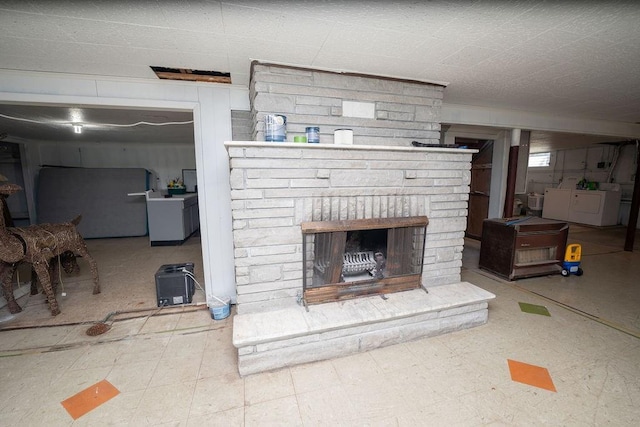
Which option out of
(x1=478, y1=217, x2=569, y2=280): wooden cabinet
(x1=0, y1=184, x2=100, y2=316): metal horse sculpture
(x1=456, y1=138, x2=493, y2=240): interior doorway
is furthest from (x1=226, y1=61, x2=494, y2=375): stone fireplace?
(x1=456, y1=138, x2=493, y2=240): interior doorway

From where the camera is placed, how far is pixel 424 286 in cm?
238

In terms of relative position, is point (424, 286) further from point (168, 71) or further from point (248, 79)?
point (168, 71)

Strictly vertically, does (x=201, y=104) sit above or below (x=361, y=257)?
above

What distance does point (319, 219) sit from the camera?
80.4 inches

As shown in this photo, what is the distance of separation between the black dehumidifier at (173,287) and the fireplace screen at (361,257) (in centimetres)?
140

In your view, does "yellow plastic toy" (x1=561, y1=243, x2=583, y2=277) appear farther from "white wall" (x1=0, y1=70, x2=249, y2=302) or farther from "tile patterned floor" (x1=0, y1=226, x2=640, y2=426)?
"white wall" (x1=0, y1=70, x2=249, y2=302)

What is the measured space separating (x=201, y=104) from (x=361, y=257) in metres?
2.03

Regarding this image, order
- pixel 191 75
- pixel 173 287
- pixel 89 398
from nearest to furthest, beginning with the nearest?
pixel 89 398 < pixel 191 75 < pixel 173 287

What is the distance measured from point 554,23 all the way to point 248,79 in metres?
2.14

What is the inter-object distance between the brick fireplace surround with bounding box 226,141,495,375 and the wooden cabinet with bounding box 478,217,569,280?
1.40 meters

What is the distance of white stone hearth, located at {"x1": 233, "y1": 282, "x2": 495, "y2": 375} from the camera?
Answer: 1742 millimetres

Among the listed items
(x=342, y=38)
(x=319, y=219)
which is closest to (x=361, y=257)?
(x=319, y=219)

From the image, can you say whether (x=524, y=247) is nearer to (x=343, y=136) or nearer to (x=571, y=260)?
(x=571, y=260)

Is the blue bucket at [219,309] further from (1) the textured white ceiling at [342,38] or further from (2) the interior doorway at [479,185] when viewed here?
(2) the interior doorway at [479,185]
